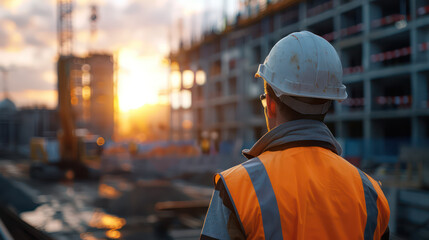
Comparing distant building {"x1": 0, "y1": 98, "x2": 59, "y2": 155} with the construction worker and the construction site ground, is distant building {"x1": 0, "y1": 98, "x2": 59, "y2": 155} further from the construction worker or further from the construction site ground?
the construction worker

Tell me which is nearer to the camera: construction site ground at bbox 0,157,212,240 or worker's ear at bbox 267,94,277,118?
worker's ear at bbox 267,94,277,118

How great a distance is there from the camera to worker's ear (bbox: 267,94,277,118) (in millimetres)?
1789

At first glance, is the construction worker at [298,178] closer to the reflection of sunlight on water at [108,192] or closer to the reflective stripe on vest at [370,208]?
the reflective stripe on vest at [370,208]

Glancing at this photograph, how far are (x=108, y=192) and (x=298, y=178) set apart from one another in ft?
62.3

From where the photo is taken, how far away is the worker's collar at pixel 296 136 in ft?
5.36

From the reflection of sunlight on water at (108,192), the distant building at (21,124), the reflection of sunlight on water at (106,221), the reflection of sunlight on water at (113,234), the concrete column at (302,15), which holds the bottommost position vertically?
the reflection of sunlight on water at (108,192)

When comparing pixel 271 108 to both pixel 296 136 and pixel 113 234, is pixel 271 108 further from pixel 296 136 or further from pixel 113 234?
pixel 113 234

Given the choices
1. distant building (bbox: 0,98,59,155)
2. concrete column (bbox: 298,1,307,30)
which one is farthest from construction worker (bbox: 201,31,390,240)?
distant building (bbox: 0,98,59,155)

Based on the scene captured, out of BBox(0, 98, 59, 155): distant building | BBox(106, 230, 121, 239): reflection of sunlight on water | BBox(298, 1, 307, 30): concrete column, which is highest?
BBox(298, 1, 307, 30): concrete column

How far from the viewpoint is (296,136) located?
1.64 meters

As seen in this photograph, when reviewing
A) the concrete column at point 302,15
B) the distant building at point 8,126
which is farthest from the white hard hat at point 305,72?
the distant building at point 8,126

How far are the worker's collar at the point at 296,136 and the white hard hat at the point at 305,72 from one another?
0.08m

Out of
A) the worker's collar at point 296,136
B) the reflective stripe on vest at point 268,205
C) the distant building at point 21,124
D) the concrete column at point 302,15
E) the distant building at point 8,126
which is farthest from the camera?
the distant building at point 8,126

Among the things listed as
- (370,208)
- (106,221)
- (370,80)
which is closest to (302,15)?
(370,80)
